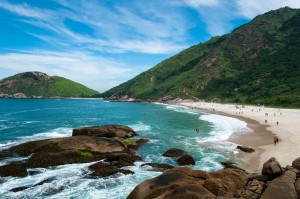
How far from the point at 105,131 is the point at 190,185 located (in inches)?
1389

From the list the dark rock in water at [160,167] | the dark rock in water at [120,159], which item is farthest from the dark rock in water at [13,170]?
the dark rock in water at [160,167]

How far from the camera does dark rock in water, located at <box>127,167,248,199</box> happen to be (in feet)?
52.2

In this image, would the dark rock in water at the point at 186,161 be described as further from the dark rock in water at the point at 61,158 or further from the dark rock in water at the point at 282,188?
the dark rock in water at the point at 282,188

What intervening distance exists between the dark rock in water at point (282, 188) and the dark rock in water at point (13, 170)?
2449 centimetres

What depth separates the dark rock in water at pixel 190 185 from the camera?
1591cm

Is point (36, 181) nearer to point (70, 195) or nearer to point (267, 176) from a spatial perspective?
point (70, 195)

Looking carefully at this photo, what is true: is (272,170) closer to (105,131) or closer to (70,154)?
(70,154)

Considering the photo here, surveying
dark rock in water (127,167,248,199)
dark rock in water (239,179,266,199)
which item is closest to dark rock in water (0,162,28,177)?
dark rock in water (127,167,248,199)

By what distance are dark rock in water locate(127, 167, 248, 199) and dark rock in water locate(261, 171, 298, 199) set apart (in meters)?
2.53

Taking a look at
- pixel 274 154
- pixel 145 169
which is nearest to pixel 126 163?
pixel 145 169

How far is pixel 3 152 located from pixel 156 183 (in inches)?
1116

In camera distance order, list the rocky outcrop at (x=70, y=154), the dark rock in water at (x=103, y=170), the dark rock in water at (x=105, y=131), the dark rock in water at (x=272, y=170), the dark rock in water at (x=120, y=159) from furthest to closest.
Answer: the dark rock in water at (x=105, y=131)
the dark rock in water at (x=120, y=159)
the rocky outcrop at (x=70, y=154)
the dark rock in water at (x=103, y=170)
the dark rock in water at (x=272, y=170)

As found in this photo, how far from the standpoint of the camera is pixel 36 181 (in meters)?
26.8

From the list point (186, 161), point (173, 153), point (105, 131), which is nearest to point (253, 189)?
point (186, 161)
